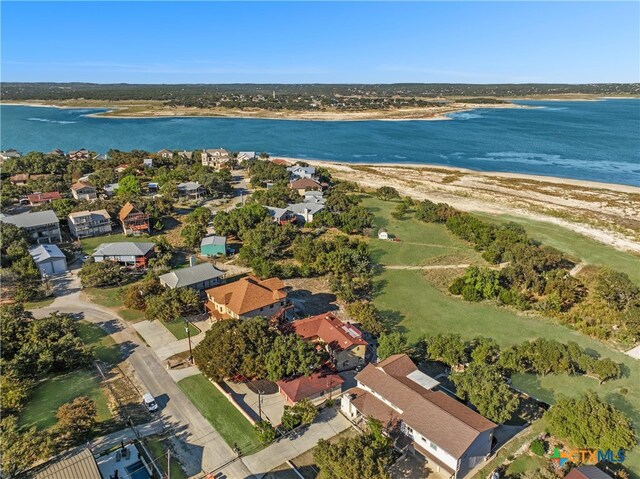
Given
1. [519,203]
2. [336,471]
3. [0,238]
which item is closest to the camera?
[336,471]

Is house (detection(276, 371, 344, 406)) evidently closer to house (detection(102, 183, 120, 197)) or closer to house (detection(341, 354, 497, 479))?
house (detection(341, 354, 497, 479))

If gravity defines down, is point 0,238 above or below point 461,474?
above

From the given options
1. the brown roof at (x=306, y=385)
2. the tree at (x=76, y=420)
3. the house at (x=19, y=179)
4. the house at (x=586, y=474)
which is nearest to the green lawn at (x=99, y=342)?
the tree at (x=76, y=420)

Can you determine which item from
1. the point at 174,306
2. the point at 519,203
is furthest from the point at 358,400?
the point at 519,203

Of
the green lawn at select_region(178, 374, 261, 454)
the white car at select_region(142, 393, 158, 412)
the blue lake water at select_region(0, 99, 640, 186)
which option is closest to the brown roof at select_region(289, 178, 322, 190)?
the blue lake water at select_region(0, 99, 640, 186)

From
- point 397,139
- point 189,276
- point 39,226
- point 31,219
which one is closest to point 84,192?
point 31,219

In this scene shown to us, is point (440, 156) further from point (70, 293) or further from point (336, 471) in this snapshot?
point (336, 471)
